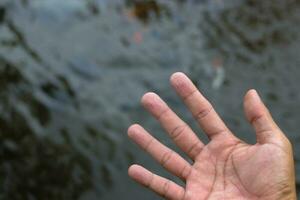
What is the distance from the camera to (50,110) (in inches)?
214

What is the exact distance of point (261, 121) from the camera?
8.78 ft

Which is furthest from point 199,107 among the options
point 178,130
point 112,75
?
point 112,75

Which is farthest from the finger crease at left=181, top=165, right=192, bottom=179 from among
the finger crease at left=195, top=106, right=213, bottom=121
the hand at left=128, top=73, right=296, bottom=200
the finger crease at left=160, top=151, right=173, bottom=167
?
the finger crease at left=195, top=106, right=213, bottom=121

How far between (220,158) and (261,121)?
1.08 feet

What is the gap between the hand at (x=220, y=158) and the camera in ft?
8.40

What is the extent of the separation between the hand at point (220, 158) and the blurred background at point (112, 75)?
195 cm

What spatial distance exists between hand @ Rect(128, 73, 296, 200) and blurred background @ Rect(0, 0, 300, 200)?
195 cm

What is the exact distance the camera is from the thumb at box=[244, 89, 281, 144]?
2627mm

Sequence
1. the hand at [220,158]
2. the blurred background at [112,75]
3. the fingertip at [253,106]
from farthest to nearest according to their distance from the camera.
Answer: the blurred background at [112,75], the fingertip at [253,106], the hand at [220,158]

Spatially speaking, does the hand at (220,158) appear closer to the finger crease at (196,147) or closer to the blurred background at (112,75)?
the finger crease at (196,147)

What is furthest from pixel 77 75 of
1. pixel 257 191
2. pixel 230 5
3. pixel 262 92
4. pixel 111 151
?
pixel 257 191

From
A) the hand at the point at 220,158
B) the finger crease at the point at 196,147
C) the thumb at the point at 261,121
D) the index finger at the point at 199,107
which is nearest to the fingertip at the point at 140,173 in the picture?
the hand at the point at 220,158

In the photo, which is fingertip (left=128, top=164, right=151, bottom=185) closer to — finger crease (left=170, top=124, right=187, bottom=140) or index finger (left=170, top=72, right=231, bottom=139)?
finger crease (left=170, top=124, right=187, bottom=140)

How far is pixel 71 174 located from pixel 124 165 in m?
0.52
